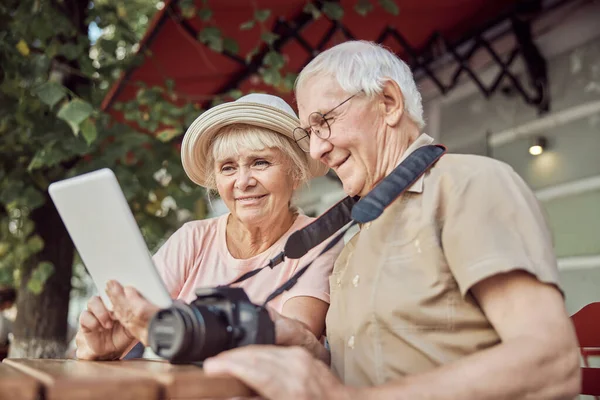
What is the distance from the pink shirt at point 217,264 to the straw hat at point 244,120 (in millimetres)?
257

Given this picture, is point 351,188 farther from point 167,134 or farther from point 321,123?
point 167,134

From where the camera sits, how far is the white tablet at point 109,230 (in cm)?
126

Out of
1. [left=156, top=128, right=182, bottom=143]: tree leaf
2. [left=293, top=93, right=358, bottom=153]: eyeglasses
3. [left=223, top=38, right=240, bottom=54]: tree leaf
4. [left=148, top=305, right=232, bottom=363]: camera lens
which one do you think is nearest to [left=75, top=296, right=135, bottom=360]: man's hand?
[left=148, top=305, right=232, bottom=363]: camera lens

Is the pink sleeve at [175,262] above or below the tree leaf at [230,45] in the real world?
below

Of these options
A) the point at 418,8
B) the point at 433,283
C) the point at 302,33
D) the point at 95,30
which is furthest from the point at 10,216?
the point at 433,283

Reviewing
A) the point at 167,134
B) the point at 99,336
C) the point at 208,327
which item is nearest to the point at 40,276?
the point at 167,134

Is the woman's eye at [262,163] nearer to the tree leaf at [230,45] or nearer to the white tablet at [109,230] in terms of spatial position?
the white tablet at [109,230]

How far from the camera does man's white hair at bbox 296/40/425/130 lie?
1575 mm

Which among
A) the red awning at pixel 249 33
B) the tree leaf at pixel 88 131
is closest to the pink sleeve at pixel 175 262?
the tree leaf at pixel 88 131

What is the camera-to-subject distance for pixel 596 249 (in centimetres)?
370

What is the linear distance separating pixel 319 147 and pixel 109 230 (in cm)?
64

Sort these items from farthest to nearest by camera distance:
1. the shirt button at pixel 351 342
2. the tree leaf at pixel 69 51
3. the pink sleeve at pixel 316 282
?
the tree leaf at pixel 69 51 → the pink sleeve at pixel 316 282 → the shirt button at pixel 351 342

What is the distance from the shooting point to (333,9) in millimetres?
3451

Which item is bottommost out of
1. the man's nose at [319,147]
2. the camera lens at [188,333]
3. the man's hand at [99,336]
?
the man's hand at [99,336]
